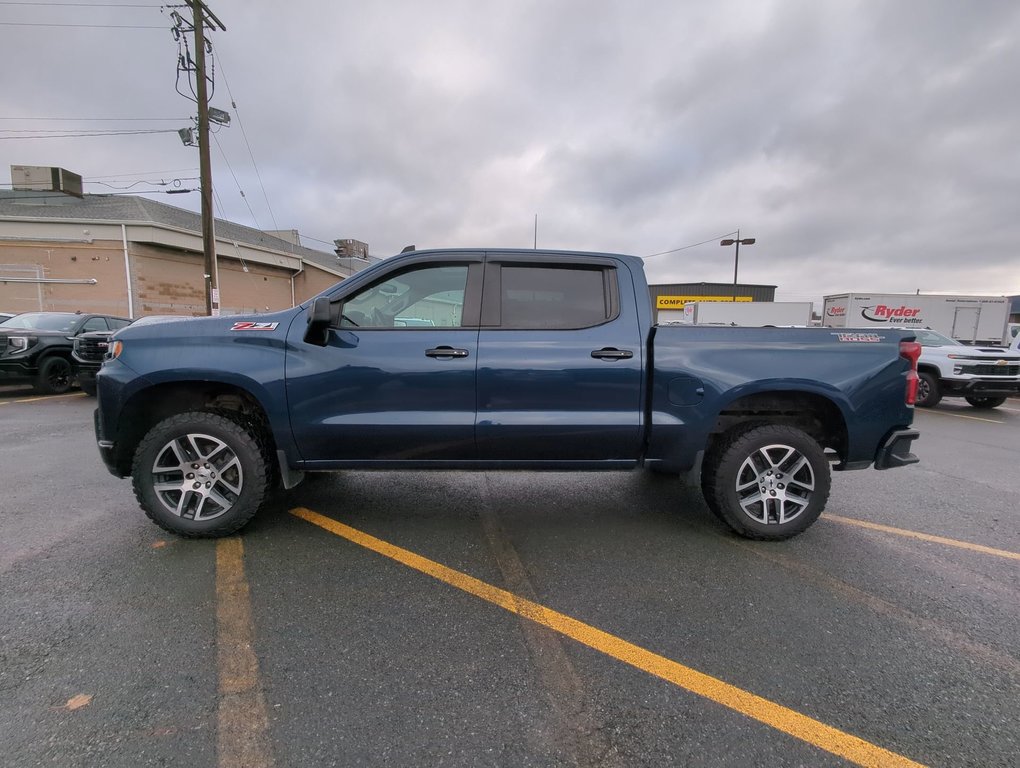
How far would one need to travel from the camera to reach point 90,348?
372 inches

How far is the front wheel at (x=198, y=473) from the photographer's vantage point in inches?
128

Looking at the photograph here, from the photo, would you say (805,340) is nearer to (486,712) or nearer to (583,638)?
(583,638)

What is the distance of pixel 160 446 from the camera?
323 centimetres

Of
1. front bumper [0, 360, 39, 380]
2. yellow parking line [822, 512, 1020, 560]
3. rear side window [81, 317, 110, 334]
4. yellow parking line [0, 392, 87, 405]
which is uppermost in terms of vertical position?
rear side window [81, 317, 110, 334]

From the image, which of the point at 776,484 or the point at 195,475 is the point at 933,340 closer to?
the point at 776,484

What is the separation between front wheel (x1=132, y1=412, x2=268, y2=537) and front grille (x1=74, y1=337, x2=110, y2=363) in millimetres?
8179

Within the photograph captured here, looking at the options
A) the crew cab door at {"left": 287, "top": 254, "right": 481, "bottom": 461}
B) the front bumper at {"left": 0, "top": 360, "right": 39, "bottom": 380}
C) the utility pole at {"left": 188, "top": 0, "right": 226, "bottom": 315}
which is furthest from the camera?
the utility pole at {"left": 188, "top": 0, "right": 226, "bottom": 315}

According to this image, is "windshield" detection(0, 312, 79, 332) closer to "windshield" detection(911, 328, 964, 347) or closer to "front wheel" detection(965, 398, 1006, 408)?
"windshield" detection(911, 328, 964, 347)

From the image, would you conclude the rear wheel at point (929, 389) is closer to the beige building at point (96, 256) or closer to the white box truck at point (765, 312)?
the white box truck at point (765, 312)

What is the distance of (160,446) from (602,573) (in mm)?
2940

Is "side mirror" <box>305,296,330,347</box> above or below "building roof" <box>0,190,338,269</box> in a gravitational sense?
below

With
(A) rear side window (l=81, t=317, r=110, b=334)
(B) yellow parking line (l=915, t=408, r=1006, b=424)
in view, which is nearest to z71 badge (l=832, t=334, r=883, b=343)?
(B) yellow parking line (l=915, t=408, r=1006, b=424)

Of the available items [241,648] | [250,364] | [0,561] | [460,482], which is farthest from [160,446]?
[460,482]

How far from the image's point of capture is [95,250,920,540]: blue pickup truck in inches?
127
